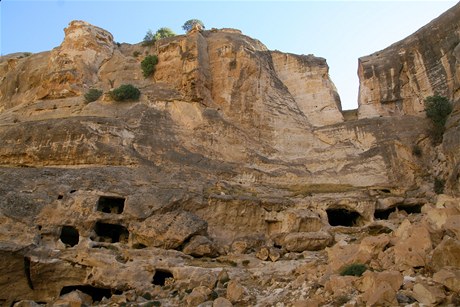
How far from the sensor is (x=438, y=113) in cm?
2720

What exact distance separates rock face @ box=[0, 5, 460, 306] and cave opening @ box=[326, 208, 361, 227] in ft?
0.28

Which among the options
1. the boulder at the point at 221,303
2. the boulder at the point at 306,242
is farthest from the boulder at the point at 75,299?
the boulder at the point at 306,242

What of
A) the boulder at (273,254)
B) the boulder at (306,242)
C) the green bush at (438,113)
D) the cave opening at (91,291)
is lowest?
the cave opening at (91,291)

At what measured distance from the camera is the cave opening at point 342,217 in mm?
23712

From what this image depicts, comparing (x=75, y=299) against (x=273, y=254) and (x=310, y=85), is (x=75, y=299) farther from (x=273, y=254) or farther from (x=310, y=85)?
(x=310, y=85)

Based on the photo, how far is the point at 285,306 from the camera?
40.1ft

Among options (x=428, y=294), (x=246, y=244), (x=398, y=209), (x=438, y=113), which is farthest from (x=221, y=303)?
(x=438, y=113)

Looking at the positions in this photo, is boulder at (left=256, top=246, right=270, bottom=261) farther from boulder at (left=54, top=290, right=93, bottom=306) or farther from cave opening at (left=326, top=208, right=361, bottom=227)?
boulder at (left=54, top=290, right=93, bottom=306)

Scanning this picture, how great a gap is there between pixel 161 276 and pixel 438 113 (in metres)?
20.3

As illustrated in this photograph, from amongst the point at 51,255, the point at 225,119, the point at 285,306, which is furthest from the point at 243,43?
the point at 285,306

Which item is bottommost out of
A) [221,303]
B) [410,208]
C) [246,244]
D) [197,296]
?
[197,296]

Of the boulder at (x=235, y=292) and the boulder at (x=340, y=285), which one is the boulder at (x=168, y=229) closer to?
the boulder at (x=235, y=292)

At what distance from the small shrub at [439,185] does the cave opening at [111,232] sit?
1696 centimetres

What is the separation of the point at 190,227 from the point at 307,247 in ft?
18.0
